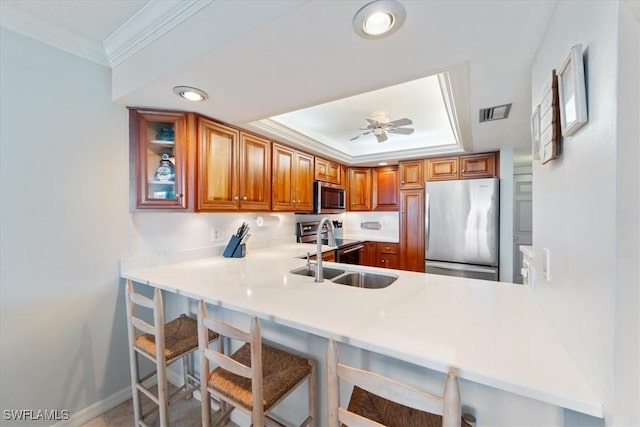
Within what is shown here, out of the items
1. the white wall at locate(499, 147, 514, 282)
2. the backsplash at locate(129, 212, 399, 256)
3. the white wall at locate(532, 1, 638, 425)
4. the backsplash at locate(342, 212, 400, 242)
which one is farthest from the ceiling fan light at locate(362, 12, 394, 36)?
→ the backsplash at locate(342, 212, 400, 242)

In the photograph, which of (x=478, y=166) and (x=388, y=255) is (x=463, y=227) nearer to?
(x=478, y=166)

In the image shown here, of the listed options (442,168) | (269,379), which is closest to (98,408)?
(269,379)

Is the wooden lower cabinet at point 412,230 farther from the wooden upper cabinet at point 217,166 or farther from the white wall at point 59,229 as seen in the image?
the white wall at point 59,229

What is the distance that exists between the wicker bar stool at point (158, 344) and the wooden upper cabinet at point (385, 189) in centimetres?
318

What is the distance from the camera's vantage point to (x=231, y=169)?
228 centimetres

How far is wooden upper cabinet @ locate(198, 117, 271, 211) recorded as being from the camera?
206cm

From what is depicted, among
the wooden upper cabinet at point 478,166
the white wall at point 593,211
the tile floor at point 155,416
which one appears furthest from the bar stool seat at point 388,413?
the wooden upper cabinet at point 478,166

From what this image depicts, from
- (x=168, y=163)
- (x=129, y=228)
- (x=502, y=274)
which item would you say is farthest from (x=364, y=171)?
(x=129, y=228)

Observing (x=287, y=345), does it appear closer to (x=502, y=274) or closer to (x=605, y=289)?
(x=605, y=289)

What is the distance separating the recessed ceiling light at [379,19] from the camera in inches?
37.2

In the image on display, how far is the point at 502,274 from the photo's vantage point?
2.98 m

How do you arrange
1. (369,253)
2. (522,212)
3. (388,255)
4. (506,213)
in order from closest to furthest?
(506,213) → (388,255) → (369,253) → (522,212)

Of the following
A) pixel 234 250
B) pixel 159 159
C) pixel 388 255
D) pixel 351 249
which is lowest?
pixel 388 255

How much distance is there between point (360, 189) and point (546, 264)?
11.0 feet
